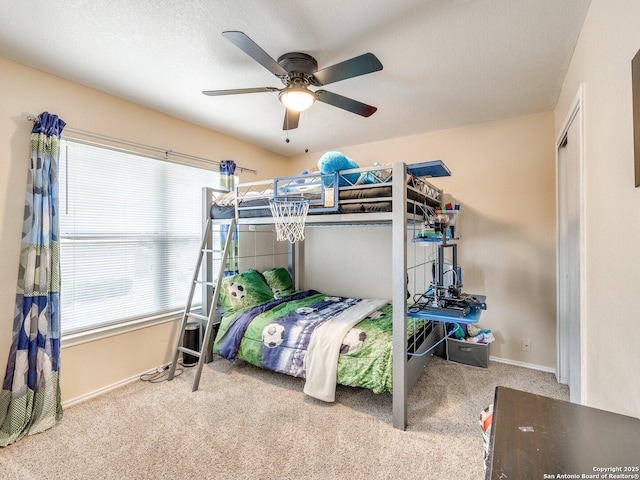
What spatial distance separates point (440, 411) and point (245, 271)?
2.56m

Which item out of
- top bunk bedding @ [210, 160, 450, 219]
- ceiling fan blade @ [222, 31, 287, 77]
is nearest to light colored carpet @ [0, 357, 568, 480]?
top bunk bedding @ [210, 160, 450, 219]

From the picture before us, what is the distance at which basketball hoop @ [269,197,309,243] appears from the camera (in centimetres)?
253

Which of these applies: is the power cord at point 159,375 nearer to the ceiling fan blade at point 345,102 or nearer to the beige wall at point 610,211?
the ceiling fan blade at point 345,102

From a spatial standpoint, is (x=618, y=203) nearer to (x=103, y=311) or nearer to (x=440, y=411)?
(x=440, y=411)

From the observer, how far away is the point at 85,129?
8.18 feet

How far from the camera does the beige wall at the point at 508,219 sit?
2.98 meters

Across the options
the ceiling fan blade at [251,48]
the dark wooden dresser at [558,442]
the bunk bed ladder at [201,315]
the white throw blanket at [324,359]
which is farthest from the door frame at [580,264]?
the bunk bed ladder at [201,315]

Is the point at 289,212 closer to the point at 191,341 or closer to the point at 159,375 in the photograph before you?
the point at 191,341

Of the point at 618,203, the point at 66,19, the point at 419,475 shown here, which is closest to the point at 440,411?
the point at 419,475

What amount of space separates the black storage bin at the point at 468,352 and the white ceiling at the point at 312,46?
2363mm

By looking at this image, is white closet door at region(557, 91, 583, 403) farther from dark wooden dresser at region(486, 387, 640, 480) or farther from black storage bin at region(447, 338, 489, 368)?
dark wooden dresser at region(486, 387, 640, 480)

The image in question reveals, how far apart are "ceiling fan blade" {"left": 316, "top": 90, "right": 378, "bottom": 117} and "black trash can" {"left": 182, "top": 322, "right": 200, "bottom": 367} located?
2.57m

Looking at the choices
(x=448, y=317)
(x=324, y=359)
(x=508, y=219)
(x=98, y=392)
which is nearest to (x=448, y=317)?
(x=448, y=317)

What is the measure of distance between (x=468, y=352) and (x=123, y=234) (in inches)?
142
